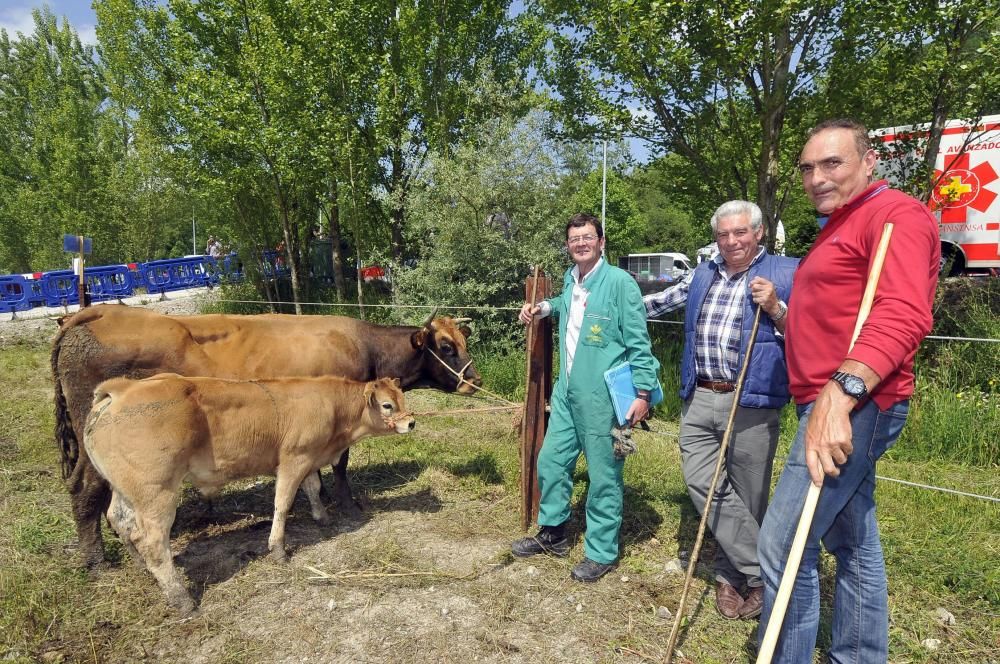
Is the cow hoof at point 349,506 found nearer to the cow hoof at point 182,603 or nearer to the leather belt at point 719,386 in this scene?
the cow hoof at point 182,603

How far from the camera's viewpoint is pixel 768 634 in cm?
210

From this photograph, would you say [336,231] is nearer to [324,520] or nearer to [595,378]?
[324,520]

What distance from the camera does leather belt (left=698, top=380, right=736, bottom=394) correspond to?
3.62 metres

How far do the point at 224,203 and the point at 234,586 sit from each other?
1417 centimetres

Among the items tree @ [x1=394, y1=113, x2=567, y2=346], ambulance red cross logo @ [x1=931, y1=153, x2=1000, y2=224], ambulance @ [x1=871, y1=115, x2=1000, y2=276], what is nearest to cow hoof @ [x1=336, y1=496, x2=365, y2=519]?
tree @ [x1=394, y1=113, x2=567, y2=346]

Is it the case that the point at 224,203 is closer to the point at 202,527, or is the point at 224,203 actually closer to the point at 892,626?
the point at 202,527

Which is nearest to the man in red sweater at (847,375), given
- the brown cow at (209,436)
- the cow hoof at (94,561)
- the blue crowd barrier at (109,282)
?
the brown cow at (209,436)

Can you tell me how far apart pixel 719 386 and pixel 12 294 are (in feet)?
69.1

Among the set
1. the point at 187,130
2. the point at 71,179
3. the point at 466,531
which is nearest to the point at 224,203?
the point at 187,130

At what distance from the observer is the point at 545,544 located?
177 inches

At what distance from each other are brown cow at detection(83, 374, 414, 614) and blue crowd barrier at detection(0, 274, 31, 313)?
1766cm

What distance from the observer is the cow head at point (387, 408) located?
479 cm

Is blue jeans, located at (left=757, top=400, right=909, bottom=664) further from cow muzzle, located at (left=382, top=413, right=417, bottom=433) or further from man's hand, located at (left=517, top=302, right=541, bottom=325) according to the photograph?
cow muzzle, located at (left=382, top=413, right=417, bottom=433)

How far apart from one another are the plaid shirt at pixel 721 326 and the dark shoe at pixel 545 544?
5.32 ft
